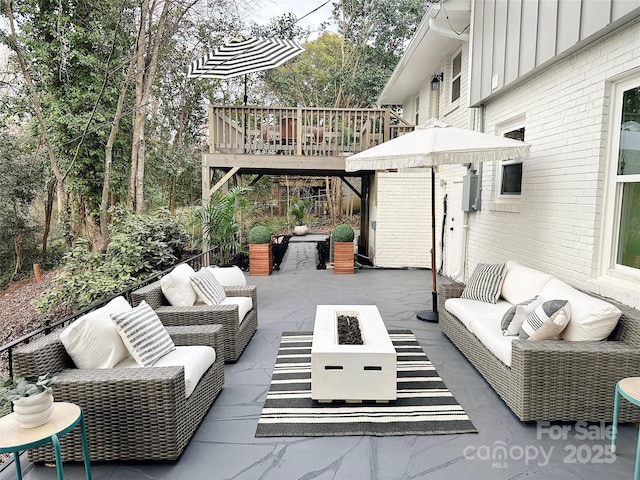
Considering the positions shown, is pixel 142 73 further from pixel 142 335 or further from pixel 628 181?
pixel 628 181

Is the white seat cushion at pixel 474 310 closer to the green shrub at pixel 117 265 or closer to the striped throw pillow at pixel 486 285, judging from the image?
the striped throw pillow at pixel 486 285

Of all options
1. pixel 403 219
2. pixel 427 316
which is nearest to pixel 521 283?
pixel 427 316

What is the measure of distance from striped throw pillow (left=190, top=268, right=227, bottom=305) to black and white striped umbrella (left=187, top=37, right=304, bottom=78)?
4.91 metres

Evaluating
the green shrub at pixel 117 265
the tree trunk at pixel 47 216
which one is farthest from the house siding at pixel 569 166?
the tree trunk at pixel 47 216

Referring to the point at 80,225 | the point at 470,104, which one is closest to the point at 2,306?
the point at 80,225

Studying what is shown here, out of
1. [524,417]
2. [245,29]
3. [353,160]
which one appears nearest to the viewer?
[524,417]

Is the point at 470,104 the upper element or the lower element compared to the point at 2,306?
upper

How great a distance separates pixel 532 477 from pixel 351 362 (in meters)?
1.26

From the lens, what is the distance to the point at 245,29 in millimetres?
12586

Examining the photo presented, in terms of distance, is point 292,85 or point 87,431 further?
point 292,85

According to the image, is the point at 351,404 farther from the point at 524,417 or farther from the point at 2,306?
the point at 2,306

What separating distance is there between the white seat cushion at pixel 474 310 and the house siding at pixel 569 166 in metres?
0.69

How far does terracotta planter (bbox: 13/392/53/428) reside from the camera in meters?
1.86

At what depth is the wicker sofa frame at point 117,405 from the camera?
2307 mm
